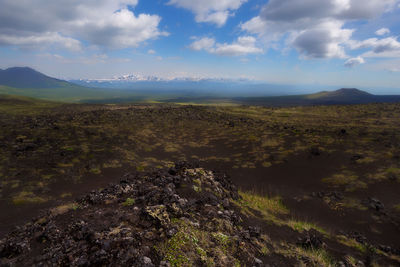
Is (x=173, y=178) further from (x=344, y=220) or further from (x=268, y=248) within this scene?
(x=344, y=220)

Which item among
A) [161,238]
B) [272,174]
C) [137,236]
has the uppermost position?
[137,236]

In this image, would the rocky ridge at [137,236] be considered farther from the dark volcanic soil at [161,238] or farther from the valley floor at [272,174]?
the valley floor at [272,174]

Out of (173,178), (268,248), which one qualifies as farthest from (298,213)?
(173,178)

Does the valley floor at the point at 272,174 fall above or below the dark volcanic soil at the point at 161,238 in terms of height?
below

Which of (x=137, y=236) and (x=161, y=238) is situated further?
(x=161, y=238)

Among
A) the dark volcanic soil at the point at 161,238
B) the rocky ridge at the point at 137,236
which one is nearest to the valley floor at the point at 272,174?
the dark volcanic soil at the point at 161,238

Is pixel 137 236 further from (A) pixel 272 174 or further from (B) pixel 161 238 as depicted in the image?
(A) pixel 272 174

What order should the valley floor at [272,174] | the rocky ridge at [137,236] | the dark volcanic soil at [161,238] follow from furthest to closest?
1. the valley floor at [272,174]
2. the dark volcanic soil at [161,238]
3. the rocky ridge at [137,236]

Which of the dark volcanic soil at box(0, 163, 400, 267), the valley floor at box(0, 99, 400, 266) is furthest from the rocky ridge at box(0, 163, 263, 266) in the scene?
the valley floor at box(0, 99, 400, 266)

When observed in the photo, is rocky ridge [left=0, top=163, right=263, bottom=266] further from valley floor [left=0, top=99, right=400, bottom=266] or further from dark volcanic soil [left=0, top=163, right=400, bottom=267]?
valley floor [left=0, top=99, right=400, bottom=266]

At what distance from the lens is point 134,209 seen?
1410 cm

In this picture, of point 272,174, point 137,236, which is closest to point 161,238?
point 137,236

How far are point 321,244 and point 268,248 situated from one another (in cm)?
489

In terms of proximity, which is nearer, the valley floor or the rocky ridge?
the rocky ridge
